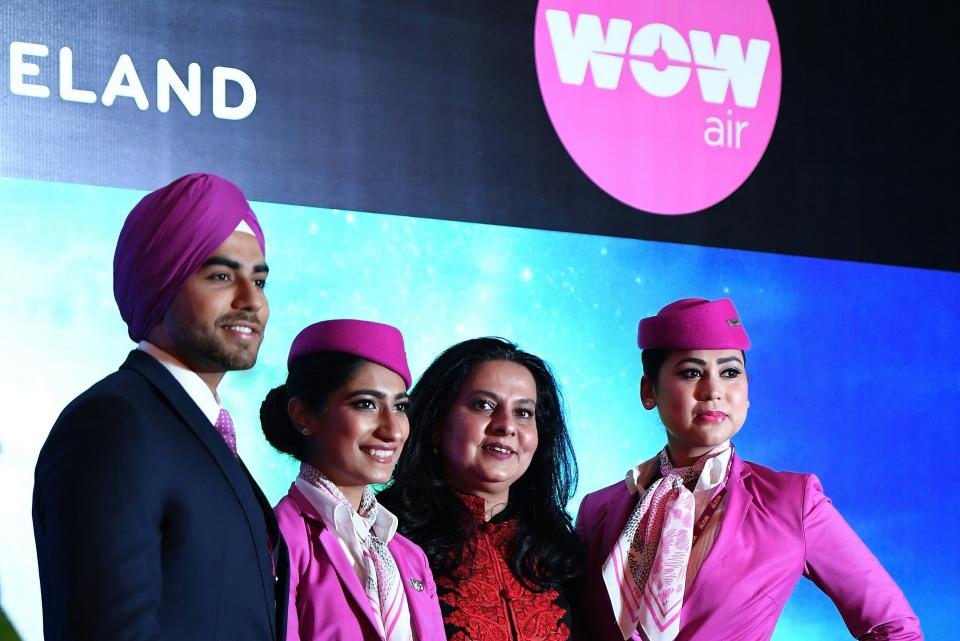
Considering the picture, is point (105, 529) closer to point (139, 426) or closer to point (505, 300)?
point (139, 426)

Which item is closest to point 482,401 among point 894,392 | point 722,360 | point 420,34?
point 722,360

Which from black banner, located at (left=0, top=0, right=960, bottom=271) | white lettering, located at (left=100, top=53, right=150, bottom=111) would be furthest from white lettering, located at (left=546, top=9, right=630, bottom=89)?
white lettering, located at (left=100, top=53, right=150, bottom=111)

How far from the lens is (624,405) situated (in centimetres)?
464

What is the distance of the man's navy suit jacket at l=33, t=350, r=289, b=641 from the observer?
1716 mm

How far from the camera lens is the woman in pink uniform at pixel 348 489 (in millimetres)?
2549

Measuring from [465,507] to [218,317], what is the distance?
1161mm

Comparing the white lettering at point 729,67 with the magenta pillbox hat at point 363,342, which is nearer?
the magenta pillbox hat at point 363,342

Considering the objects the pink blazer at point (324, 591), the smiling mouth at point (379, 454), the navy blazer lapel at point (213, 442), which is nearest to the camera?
the navy blazer lapel at point (213, 442)

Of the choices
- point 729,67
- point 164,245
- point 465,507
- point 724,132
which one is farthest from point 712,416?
point 729,67

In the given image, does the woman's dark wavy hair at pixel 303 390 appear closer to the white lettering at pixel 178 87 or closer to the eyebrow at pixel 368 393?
the eyebrow at pixel 368 393

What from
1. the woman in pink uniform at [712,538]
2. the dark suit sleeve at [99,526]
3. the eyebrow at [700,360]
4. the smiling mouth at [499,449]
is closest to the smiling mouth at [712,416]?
A: the woman in pink uniform at [712,538]

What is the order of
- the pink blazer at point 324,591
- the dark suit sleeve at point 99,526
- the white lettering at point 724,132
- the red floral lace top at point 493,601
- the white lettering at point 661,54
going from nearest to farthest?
the dark suit sleeve at point 99,526
the pink blazer at point 324,591
the red floral lace top at point 493,601
the white lettering at point 661,54
the white lettering at point 724,132

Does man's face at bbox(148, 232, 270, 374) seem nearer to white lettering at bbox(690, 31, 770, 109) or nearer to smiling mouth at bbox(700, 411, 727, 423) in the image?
smiling mouth at bbox(700, 411, 727, 423)

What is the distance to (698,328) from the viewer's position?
3086 mm
